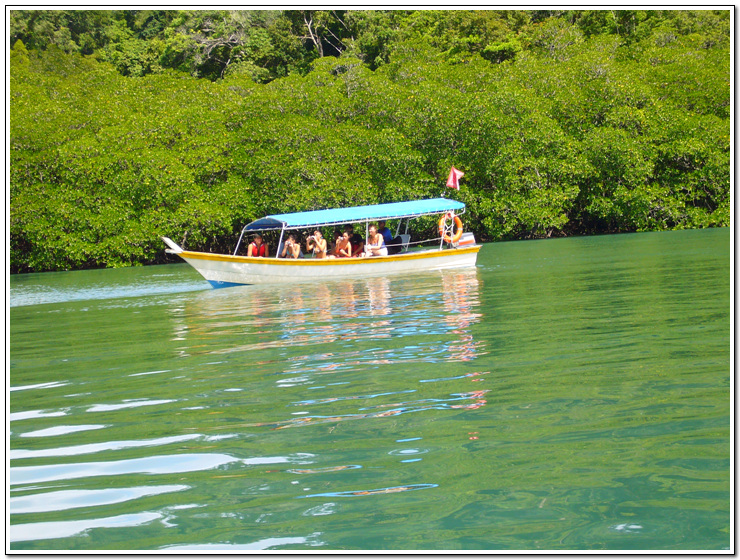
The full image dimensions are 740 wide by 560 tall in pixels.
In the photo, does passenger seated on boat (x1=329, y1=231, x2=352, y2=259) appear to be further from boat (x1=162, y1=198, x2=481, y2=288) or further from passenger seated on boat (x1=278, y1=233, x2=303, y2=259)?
passenger seated on boat (x1=278, y1=233, x2=303, y2=259)

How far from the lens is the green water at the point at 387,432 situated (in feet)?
12.6

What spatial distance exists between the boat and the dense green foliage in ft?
40.7

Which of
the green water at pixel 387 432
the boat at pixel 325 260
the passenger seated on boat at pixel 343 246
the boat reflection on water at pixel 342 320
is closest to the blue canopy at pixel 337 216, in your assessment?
the boat at pixel 325 260

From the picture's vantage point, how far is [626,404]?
5.64 meters

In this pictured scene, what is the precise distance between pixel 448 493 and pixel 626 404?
6.75 feet

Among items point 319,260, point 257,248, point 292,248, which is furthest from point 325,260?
point 257,248

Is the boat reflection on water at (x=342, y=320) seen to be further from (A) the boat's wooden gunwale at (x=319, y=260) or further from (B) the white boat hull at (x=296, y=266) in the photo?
(A) the boat's wooden gunwale at (x=319, y=260)

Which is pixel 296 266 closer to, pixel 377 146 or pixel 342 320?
pixel 342 320

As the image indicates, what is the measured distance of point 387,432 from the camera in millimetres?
5312

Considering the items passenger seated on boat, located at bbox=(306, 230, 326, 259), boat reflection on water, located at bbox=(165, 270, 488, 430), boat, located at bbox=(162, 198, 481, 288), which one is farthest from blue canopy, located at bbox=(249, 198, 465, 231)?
boat reflection on water, located at bbox=(165, 270, 488, 430)

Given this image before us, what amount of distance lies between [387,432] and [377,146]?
30093mm

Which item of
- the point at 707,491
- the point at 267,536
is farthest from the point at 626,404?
the point at 267,536
